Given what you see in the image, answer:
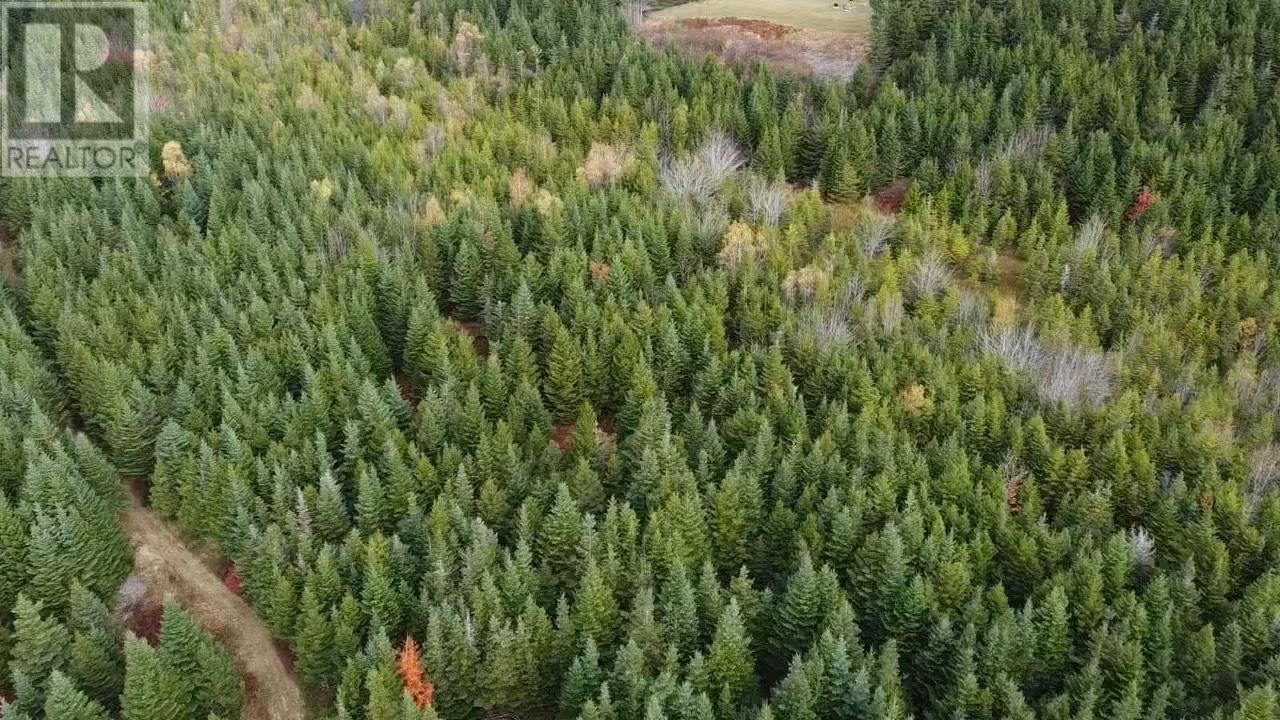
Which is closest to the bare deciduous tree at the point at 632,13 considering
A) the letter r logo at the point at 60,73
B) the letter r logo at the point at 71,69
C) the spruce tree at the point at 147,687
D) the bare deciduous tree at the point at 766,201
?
the bare deciduous tree at the point at 766,201

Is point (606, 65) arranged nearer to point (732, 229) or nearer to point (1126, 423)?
point (732, 229)

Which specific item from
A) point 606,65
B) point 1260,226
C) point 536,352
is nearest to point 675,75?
point 606,65

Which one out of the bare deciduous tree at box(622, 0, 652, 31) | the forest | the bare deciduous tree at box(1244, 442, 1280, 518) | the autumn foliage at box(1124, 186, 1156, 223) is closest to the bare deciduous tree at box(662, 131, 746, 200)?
the forest

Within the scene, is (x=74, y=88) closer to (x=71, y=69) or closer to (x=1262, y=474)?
(x=71, y=69)

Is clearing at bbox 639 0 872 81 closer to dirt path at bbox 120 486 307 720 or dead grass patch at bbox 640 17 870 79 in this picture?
dead grass patch at bbox 640 17 870 79

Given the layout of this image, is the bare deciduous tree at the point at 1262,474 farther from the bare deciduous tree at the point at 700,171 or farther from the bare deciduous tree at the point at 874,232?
the bare deciduous tree at the point at 700,171

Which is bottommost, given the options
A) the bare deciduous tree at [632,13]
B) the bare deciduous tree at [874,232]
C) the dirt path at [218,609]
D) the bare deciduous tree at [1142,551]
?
the dirt path at [218,609]
